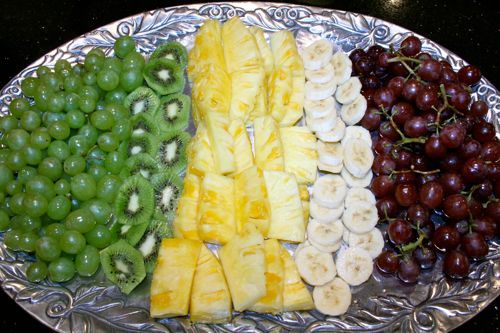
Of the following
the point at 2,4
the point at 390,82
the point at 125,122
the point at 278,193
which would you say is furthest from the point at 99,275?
the point at 2,4

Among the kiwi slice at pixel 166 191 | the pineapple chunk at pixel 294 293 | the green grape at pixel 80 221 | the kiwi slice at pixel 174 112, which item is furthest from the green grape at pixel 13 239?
the pineapple chunk at pixel 294 293

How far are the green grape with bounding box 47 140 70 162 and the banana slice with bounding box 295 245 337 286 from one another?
1231 millimetres

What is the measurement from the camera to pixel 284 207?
225 centimetres

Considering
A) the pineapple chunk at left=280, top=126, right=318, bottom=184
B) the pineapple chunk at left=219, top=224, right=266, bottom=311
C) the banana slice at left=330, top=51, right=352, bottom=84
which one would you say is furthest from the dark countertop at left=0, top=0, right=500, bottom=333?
the pineapple chunk at left=219, top=224, right=266, bottom=311

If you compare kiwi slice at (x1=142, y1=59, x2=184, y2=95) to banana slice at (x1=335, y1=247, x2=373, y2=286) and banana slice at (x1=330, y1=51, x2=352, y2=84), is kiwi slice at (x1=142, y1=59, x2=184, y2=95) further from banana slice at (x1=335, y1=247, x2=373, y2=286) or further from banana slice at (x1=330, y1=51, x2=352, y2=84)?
banana slice at (x1=335, y1=247, x2=373, y2=286)

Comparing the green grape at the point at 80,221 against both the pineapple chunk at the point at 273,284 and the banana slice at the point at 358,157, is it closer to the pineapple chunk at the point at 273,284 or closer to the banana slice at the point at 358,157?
the pineapple chunk at the point at 273,284

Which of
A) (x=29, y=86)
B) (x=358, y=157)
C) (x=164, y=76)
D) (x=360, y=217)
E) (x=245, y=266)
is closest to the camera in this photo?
(x=245, y=266)

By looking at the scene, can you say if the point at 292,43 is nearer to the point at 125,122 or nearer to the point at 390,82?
the point at 390,82

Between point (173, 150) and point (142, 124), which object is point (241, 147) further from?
point (142, 124)

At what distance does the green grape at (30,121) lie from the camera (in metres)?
2.39

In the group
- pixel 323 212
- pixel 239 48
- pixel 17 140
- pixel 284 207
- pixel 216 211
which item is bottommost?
pixel 323 212

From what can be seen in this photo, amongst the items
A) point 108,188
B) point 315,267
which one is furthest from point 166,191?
point 315,267

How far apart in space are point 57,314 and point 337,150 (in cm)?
158

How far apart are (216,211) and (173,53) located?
1147 millimetres
